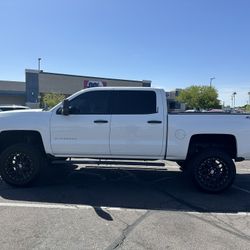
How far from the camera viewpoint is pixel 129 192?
22.8 feet

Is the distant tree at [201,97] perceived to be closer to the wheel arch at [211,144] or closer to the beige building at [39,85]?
the beige building at [39,85]

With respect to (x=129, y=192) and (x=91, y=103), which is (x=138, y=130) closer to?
(x=91, y=103)

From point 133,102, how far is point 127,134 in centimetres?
71

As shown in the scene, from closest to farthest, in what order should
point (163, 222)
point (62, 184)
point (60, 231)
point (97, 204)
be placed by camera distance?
point (60, 231) → point (163, 222) → point (97, 204) → point (62, 184)

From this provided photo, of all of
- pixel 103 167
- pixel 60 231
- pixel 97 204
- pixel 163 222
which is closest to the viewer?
pixel 60 231

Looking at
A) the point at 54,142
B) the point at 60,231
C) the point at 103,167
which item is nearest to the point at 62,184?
the point at 54,142

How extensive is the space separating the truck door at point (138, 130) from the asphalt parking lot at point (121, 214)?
2.77ft

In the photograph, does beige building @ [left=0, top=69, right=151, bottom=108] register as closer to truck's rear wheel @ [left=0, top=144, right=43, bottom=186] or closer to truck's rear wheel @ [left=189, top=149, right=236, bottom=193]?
truck's rear wheel @ [left=0, top=144, right=43, bottom=186]

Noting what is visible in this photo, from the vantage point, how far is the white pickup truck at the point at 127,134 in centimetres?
689

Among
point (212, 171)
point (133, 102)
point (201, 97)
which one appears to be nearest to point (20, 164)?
point (133, 102)

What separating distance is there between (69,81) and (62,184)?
48.4 metres

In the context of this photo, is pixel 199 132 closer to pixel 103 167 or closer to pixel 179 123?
→ pixel 179 123

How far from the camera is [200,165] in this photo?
6.93 metres

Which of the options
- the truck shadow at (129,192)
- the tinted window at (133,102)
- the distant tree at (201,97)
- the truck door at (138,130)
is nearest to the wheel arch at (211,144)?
the truck door at (138,130)
